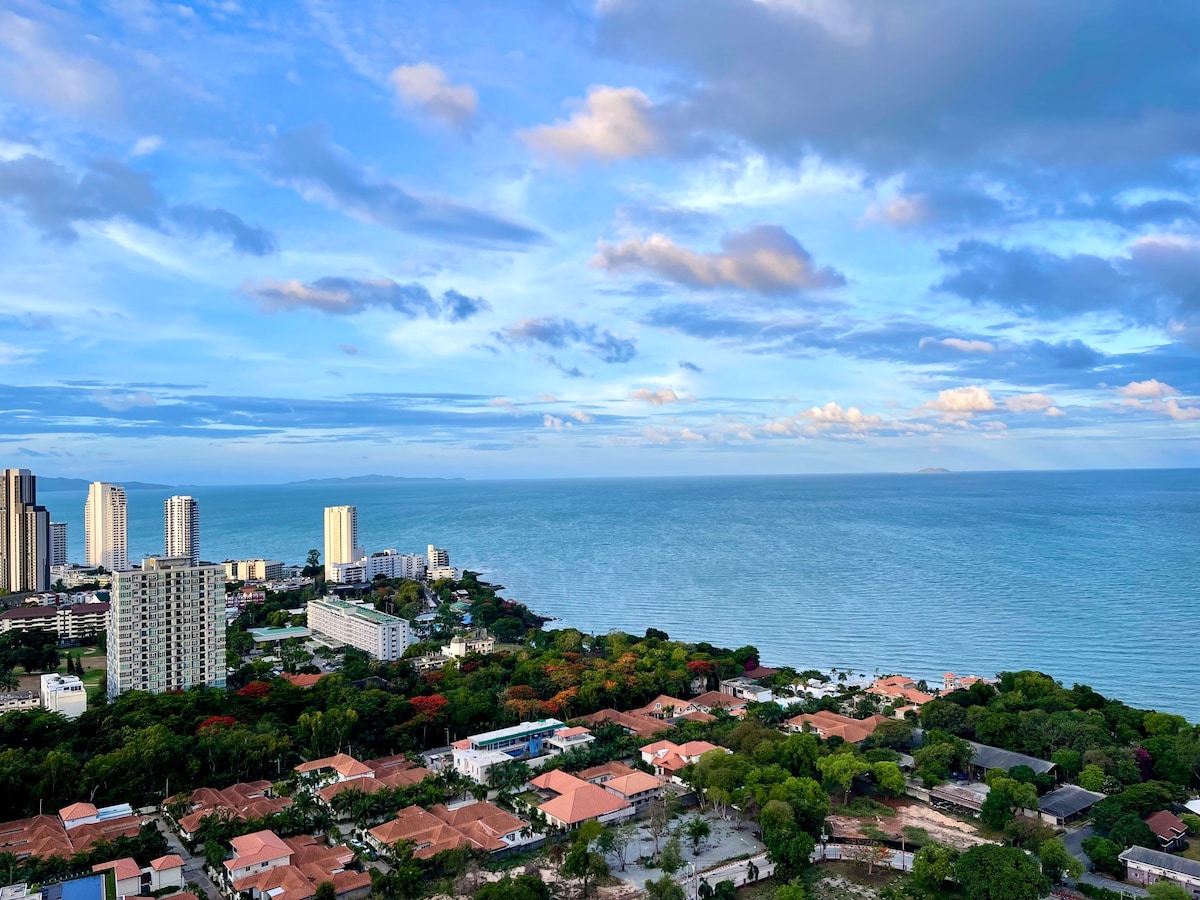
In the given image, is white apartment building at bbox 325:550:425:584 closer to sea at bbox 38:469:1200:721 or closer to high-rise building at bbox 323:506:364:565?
high-rise building at bbox 323:506:364:565

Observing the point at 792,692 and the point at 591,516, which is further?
the point at 591,516

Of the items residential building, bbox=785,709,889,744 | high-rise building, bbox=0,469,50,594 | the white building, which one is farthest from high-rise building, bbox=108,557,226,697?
high-rise building, bbox=0,469,50,594

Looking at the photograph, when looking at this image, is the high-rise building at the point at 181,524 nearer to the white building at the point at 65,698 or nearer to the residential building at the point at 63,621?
the residential building at the point at 63,621

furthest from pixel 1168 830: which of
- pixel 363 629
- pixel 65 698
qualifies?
pixel 363 629

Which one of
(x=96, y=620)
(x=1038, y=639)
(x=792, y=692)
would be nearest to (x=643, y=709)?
(x=792, y=692)

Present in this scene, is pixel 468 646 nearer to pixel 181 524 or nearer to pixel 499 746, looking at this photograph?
pixel 499 746

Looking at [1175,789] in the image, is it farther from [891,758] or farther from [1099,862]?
[891,758]
